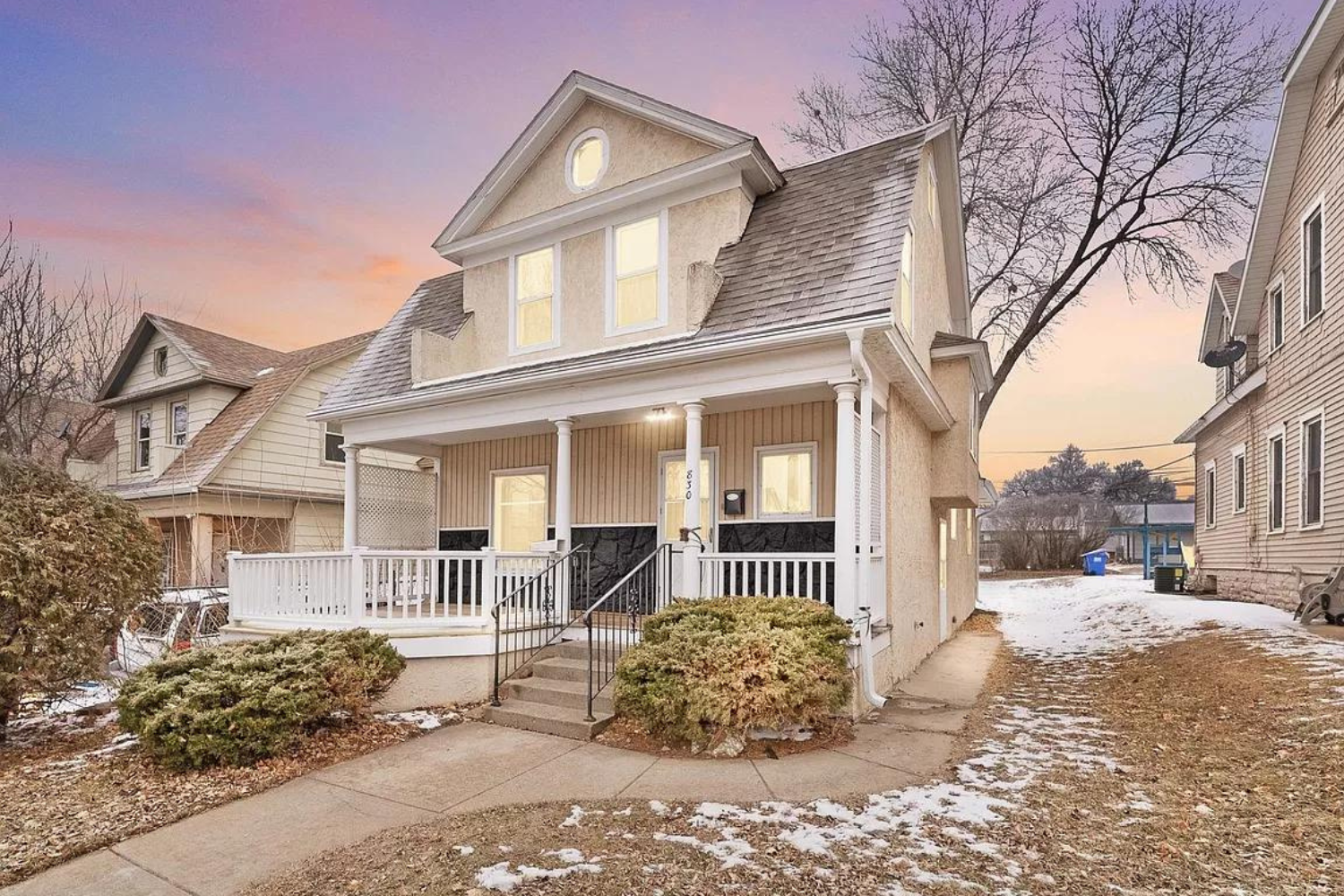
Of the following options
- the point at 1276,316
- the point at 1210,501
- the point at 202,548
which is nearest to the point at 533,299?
the point at 202,548

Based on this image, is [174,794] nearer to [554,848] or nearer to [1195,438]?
[554,848]

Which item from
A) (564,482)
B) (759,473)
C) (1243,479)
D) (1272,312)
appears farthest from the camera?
(1243,479)

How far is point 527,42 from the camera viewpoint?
1275 centimetres

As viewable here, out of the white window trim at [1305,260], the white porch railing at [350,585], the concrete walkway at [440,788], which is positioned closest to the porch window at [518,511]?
the white porch railing at [350,585]

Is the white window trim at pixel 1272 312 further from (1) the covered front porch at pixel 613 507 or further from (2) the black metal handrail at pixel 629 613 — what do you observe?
(2) the black metal handrail at pixel 629 613

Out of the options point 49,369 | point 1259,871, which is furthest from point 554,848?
point 49,369

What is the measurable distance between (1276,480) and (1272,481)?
3.5 inches

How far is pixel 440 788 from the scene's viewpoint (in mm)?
4926

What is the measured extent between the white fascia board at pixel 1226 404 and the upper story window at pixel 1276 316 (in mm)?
600

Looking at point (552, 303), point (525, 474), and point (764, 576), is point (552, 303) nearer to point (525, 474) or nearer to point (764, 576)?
point (525, 474)

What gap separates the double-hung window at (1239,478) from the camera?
1552 cm

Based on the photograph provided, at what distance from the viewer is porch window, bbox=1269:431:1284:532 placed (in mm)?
13297

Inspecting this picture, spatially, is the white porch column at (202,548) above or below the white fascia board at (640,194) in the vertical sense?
below

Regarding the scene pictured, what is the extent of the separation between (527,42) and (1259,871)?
14148 millimetres
